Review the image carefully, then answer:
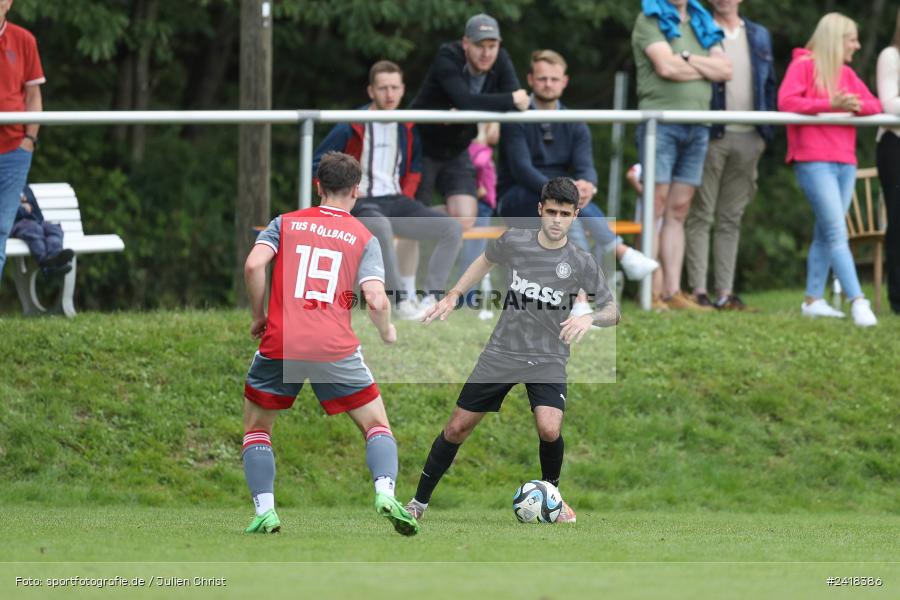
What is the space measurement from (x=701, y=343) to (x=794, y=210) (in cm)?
1039

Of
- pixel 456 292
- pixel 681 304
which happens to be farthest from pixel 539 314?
pixel 681 304

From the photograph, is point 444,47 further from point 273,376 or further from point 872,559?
point 872,559

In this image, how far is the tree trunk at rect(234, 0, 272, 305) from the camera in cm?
1365

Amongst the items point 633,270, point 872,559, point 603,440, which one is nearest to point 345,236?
point 872,559

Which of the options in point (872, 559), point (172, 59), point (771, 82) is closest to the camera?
point (872, 559)

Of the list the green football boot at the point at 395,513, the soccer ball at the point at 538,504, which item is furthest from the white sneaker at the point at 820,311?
the green football boot at the point at 395,513

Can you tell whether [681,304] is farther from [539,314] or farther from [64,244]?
[64,244]

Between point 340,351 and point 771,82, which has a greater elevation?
point 771,82

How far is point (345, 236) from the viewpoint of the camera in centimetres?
814

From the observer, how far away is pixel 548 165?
13.0 metres

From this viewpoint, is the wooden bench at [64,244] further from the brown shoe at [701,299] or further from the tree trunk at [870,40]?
the tree trunk at [870,40]

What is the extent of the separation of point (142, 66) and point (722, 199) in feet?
30.2

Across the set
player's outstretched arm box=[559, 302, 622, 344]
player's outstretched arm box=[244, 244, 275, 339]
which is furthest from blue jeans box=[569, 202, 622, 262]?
player's outstretched arm box=[244, 244, 275, 339]

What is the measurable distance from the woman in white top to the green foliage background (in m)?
6.26
